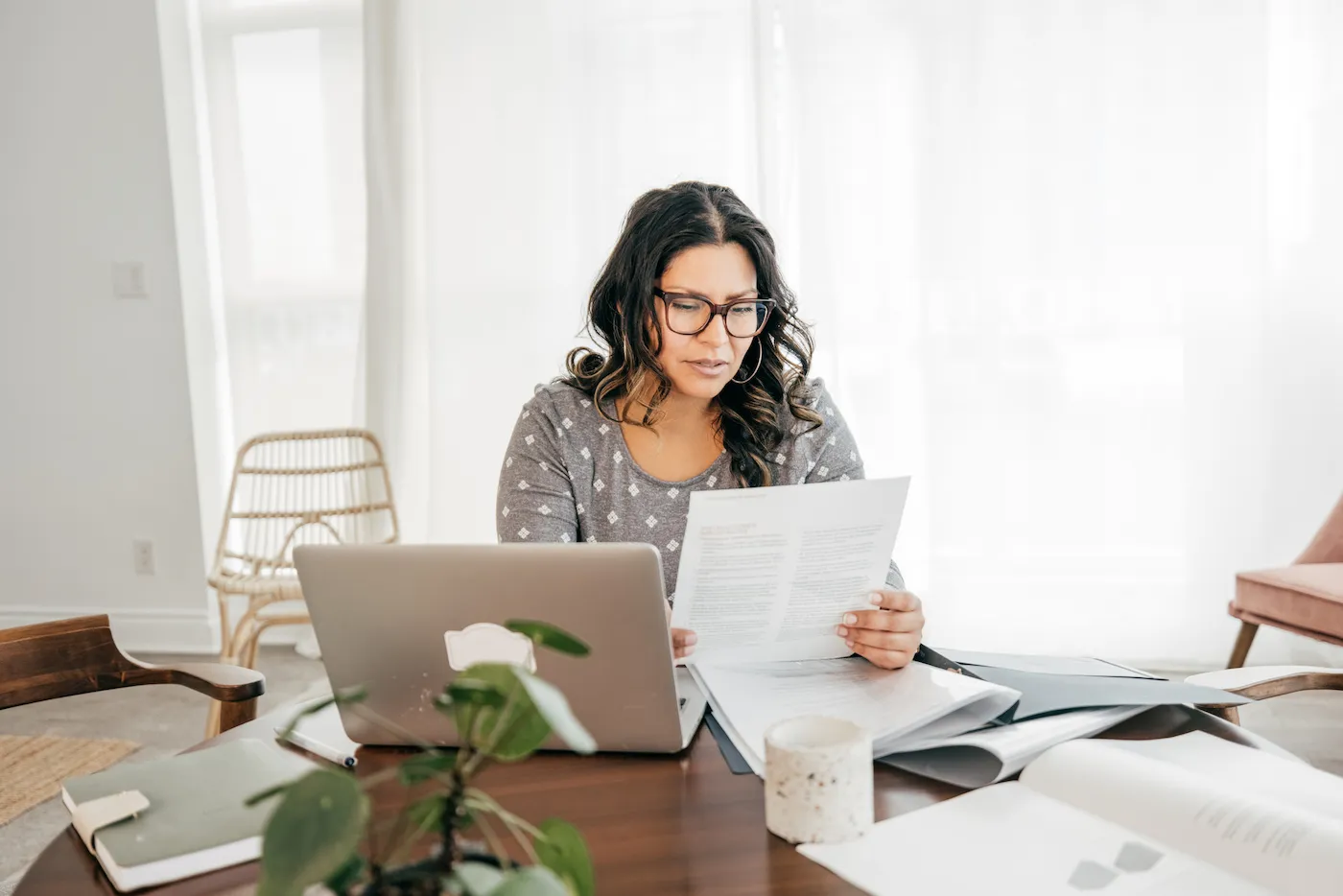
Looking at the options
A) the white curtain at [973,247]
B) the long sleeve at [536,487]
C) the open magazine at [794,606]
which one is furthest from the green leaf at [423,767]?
the white curtain at [973,247]

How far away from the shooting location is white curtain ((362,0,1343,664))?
2695mm

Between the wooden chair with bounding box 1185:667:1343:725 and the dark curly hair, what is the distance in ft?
2.12

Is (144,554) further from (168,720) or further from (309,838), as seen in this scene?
(309,838)

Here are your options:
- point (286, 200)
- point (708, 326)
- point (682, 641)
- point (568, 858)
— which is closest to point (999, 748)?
point (682, 641)

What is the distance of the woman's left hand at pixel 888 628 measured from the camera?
1.03m

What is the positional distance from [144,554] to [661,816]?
9.90 feet

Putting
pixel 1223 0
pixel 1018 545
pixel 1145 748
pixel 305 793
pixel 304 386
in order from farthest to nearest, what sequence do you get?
1. pixel 304 386
2. pixel 1018 545
3. pixel 1223 0
4. pixel 1145 748
5. pixel 305 793

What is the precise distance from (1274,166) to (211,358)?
3036 mm

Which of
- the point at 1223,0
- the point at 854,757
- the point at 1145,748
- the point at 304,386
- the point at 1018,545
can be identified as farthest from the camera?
the point at 304,386

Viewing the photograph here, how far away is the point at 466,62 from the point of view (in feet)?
9.84

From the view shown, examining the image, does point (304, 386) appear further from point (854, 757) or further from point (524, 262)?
point (854, 757)

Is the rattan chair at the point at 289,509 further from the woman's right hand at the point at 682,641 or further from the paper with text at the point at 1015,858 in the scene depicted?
the paper with text at the point at 1015,858

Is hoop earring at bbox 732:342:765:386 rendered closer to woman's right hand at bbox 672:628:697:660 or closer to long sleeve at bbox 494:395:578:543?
long sleeve at bbox 494:395:578:543

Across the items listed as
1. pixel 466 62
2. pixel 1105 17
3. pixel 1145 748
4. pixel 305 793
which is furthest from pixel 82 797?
pixel 1105 17
